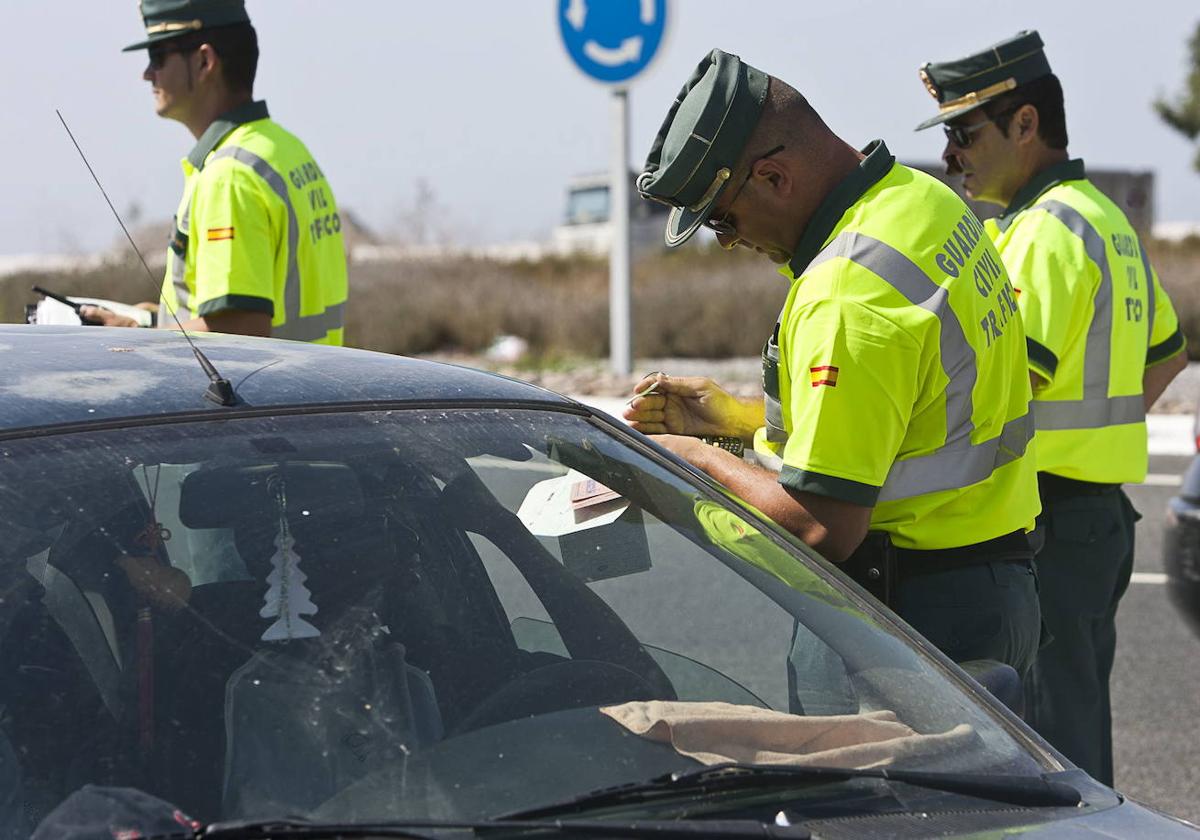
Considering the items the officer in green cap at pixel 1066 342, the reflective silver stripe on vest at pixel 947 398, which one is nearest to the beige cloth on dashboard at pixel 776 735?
the reflective silver stripe on vest at pixel 947 398

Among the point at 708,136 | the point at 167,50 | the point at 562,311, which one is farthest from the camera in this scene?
the point at 562,311

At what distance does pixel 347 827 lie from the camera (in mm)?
1760

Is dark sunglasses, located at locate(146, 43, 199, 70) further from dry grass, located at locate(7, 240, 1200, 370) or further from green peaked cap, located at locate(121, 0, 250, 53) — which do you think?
dry grass, located at locate(7, 240, 1200, 370)

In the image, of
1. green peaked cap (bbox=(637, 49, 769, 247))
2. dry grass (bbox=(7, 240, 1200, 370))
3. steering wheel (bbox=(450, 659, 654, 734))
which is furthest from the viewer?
dry grass (bbox=(7, 240, 1200, 370))

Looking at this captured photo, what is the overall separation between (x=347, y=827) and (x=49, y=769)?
0.38 metres

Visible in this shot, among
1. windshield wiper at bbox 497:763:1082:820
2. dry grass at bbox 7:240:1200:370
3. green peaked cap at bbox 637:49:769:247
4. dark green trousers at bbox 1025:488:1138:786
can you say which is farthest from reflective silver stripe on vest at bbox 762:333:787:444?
dry grass at bbox 7:240:1200:370

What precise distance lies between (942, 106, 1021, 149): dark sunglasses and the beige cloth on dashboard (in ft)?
7.18

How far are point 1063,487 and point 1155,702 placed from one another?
1988 mm

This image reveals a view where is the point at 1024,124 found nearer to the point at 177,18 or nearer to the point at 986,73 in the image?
the point at 986,73

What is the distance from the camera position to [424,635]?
2209 mm

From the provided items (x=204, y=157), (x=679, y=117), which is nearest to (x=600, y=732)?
(x=679, y=117)

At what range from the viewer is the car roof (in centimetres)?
223

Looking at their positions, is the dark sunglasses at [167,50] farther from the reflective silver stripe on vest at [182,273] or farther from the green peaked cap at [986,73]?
the green peaked cap at [986,73]

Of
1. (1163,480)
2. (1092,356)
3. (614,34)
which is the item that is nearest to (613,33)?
(614,34)
